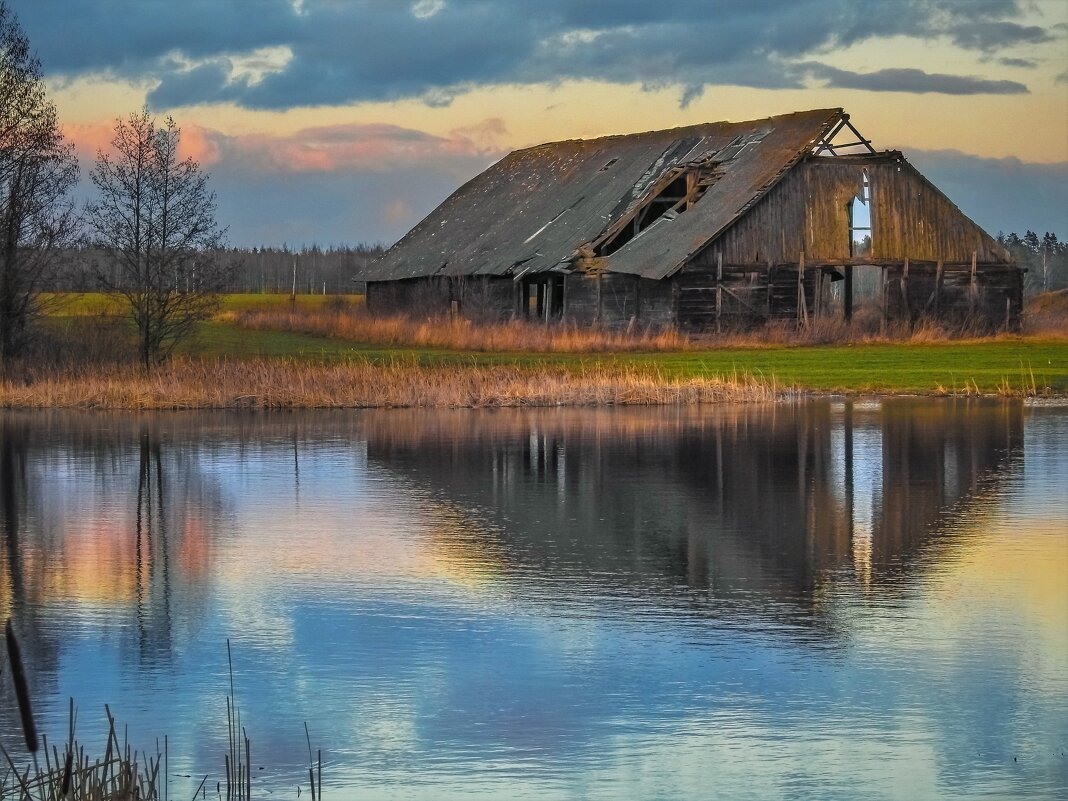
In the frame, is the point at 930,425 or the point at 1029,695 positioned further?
the point at 930,425

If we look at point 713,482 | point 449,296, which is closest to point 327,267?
point 449,296

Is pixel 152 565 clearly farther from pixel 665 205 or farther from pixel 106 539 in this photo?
pixel 665 205

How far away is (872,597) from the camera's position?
12.8 meters

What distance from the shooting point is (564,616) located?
39.9 feet

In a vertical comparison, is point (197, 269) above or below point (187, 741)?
above

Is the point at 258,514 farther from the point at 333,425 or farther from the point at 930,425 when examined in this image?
the point at 930,425

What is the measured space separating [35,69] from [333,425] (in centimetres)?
1625

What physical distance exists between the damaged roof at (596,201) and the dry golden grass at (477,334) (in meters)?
2.39

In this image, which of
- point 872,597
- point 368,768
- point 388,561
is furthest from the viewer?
point 388,561

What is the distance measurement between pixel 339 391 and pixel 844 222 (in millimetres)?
25641

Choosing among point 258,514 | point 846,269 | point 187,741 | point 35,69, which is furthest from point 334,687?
point 846,269

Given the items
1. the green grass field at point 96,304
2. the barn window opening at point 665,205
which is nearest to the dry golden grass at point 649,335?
the barn window opening at point 665,205

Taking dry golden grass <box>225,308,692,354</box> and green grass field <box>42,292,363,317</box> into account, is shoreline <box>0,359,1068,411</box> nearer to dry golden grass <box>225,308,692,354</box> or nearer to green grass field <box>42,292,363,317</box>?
green grass field <box>42,292,363,317</box>

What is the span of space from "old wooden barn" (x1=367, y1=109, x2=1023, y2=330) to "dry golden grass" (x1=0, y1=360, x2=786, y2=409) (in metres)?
18.7
